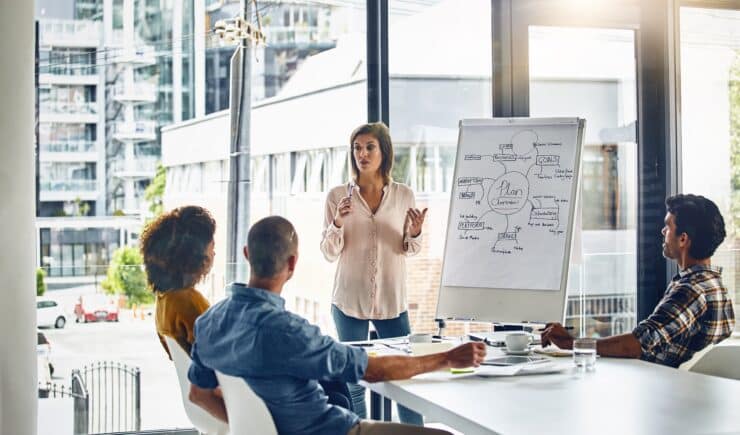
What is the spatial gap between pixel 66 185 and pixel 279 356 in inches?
93.2

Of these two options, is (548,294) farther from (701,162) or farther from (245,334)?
(701,162)

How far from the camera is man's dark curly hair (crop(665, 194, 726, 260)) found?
326 cm

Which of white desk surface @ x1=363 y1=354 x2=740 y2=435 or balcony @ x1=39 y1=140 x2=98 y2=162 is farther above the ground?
balcony @ x1=39 y1=140 x2=98 y2=162

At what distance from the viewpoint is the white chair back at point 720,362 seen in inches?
125

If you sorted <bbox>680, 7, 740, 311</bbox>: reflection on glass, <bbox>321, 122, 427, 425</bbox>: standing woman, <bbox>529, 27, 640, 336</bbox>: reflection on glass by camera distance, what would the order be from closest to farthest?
<bbox>321, 122, 427, 425</bbox>: standing woman < <bbox>529, 27, 640, 336</bbox>: reflection on glass < <bbox>680, 7, 740, 311</bbox>: reflection on glass

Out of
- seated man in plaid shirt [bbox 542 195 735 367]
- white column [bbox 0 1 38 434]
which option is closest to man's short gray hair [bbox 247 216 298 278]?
seated man in plaid shirt [bbox 542 195 735 367]

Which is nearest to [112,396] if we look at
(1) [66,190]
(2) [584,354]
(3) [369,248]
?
(1) [66,190]

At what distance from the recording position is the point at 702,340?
3.17 meters

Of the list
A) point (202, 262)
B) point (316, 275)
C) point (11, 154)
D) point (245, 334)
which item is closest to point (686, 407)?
point (245, 334)

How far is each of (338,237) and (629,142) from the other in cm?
197

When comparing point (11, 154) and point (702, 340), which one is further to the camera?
point (11, 154)

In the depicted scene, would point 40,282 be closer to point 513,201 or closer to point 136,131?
point 136,131

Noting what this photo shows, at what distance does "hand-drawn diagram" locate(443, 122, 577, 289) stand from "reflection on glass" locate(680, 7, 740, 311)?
176 cm

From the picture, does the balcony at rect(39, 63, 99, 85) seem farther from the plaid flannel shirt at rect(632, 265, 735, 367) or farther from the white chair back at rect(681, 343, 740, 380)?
the white chair back at rect(681, 343, 740, 380)
